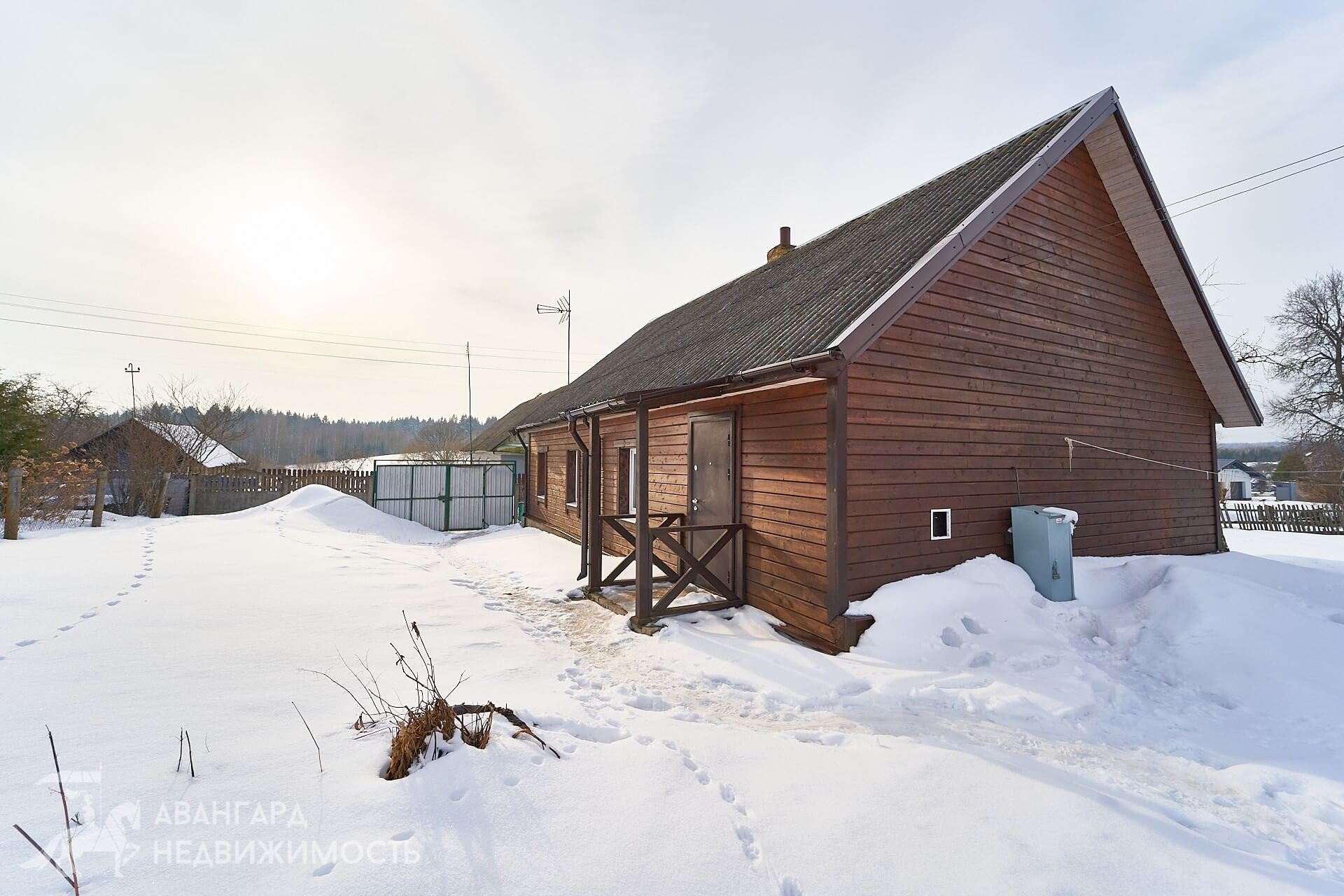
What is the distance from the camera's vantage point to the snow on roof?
20.7m

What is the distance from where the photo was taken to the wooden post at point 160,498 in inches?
724

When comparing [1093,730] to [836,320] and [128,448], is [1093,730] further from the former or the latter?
[128,448]

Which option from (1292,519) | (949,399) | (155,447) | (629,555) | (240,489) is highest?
(949,399)

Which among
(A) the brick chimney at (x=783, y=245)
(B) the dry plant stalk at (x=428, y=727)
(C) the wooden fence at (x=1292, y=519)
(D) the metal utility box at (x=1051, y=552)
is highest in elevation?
(A) the brick chimney at (x=783, y=245)

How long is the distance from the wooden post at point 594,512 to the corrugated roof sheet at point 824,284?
664 millimetres

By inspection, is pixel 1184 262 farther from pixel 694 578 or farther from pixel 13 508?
pixel 13 508

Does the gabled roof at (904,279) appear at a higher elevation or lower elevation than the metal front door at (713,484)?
higher

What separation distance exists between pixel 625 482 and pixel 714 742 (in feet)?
24.2

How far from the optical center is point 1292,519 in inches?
733

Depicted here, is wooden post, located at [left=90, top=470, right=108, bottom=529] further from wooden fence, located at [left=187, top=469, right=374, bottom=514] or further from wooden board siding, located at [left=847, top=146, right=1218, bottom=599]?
wooden board siding, located at [left=847, top=146, right=1218, bottom=599]

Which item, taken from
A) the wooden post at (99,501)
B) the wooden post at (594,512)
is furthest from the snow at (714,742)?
the wooden post at (99,501)

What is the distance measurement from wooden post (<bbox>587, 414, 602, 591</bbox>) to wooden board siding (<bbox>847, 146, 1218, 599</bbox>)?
3.62 m

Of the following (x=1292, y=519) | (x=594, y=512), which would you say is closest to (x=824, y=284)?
(x=594, y=512)

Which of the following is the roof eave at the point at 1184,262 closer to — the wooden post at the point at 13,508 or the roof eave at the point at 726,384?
the roof eave at the point at 726,384
